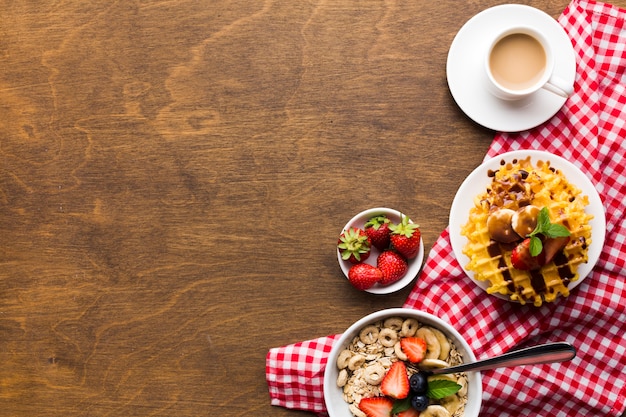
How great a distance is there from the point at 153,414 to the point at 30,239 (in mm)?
636

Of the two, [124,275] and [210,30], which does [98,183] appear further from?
[210,30]

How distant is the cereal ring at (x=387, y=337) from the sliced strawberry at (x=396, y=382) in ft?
0.18

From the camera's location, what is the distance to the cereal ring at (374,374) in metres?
1.82

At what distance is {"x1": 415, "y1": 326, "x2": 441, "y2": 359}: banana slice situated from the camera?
180 centimetres

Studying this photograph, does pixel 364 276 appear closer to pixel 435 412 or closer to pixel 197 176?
pixel 435 412

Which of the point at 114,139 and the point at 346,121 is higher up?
the point at 346,121

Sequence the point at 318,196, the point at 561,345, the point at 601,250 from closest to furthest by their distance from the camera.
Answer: the point at 561,345 → the point at 601,250 → the point at 318,196

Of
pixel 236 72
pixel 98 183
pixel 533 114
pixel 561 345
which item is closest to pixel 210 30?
pixel 236 72

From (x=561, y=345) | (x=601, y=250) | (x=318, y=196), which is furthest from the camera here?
(x=318, y=196)

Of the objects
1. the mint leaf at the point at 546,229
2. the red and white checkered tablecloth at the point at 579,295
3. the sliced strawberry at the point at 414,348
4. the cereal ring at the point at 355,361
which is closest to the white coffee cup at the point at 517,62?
the red and white checkered tablecloth at the point at 579,295

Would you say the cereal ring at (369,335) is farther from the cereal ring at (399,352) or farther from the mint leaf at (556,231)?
the mint leaf at (556,231)

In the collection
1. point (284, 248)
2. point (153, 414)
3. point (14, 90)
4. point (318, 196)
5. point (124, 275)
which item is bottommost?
point (153, 414)

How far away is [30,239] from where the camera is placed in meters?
2.02

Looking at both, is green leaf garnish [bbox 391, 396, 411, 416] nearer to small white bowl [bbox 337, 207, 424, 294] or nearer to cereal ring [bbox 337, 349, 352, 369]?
cereal ring [bbox 337, 349, 352, 369]
